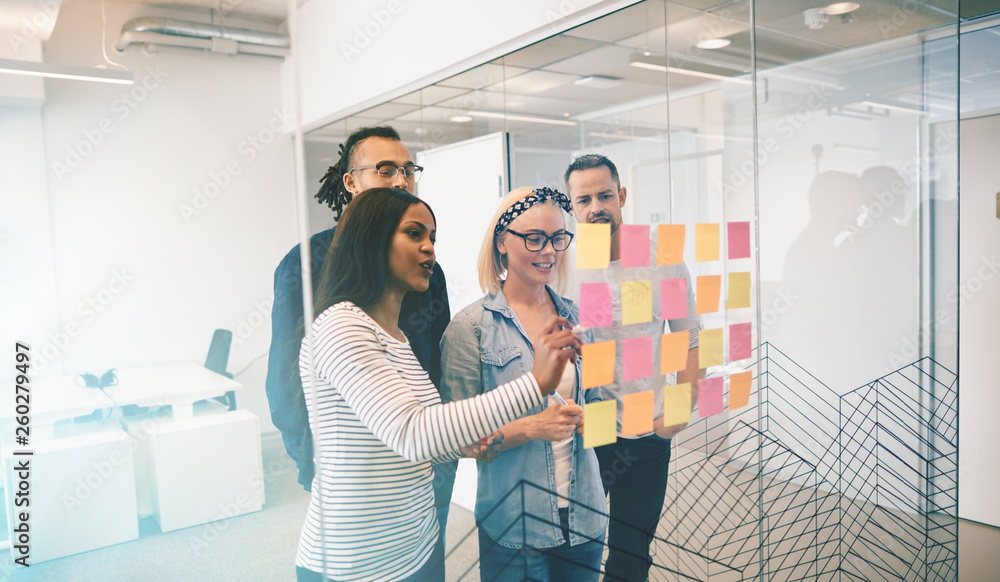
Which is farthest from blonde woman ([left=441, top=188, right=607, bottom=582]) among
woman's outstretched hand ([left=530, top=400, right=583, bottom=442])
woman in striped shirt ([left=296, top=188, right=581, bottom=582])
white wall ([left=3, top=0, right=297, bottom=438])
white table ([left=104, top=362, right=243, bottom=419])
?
white table ([left=104, top=362, right=243, bottom=419])

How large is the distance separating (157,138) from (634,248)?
1186 mm

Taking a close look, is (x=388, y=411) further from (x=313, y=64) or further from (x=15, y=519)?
(x=313, y=64)

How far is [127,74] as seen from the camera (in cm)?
159

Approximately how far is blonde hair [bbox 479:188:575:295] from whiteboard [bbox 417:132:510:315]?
0.02 m

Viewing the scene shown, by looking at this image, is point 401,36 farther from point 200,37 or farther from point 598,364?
point 598,364

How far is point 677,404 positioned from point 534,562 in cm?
54

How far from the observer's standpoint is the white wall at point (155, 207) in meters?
1.44

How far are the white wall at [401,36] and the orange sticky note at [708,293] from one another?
0.91 metres

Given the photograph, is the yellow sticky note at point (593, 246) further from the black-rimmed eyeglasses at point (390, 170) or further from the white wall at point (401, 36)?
the white wall at point (401, 36)

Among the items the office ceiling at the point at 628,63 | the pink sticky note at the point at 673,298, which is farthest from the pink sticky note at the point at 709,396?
the office ceiling at the point at 628,63

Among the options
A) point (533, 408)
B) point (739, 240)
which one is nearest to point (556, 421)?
point (533, 408)

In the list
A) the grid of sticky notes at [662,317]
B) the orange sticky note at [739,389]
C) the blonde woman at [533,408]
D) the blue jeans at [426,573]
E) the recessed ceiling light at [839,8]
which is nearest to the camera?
the blue jeans at [426,573]

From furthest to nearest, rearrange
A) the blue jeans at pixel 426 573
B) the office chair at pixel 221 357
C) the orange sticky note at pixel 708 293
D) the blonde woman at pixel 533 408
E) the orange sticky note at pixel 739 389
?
the orange sticky note at pixel 739 389
the orange sticky note at pixel 708 293
the office chair at pixel 221 357
the blonde woman at pixel 533 408
the blue jeans at pixel 426 573

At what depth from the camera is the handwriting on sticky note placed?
1.68m
